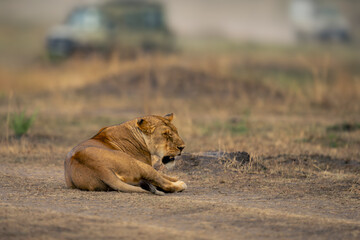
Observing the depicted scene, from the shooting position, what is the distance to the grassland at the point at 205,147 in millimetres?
5020

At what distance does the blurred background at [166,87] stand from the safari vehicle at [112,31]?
35 millimetres

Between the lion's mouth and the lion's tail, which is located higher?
the lion's mouth

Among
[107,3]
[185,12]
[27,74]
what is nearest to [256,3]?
[185,12]

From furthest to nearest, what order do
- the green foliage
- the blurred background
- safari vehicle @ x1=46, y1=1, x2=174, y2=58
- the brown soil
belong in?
safari vehicle @ x1=46, y1=1, x2=174, y2=58
the blurred background
the green foliage
the brown soil

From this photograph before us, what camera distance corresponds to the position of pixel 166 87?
17344 mm

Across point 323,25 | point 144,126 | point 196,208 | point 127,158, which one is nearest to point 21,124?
point 144,126

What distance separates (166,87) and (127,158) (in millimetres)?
11394

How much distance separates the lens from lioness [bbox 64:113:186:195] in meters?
5.94

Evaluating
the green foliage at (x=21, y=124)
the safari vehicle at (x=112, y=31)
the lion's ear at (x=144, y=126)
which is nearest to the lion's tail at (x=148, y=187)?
the lion's ear at (x=144, y=126)

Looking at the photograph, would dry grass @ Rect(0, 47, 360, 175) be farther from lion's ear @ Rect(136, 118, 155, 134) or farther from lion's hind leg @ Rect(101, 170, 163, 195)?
lion's hind leg @ Rect(101, 170, 163, 195)

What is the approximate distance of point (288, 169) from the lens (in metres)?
7.77

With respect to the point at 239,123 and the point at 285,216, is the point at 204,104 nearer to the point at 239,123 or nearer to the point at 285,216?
the point at 239,123

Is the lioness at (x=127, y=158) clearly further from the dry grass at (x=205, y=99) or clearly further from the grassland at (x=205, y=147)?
the dry grass at (x=205, y=99)

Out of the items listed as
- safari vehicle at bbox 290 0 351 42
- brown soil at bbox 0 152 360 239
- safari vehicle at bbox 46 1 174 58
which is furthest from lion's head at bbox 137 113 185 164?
safari vehicle at bbox 290 0 351 42
